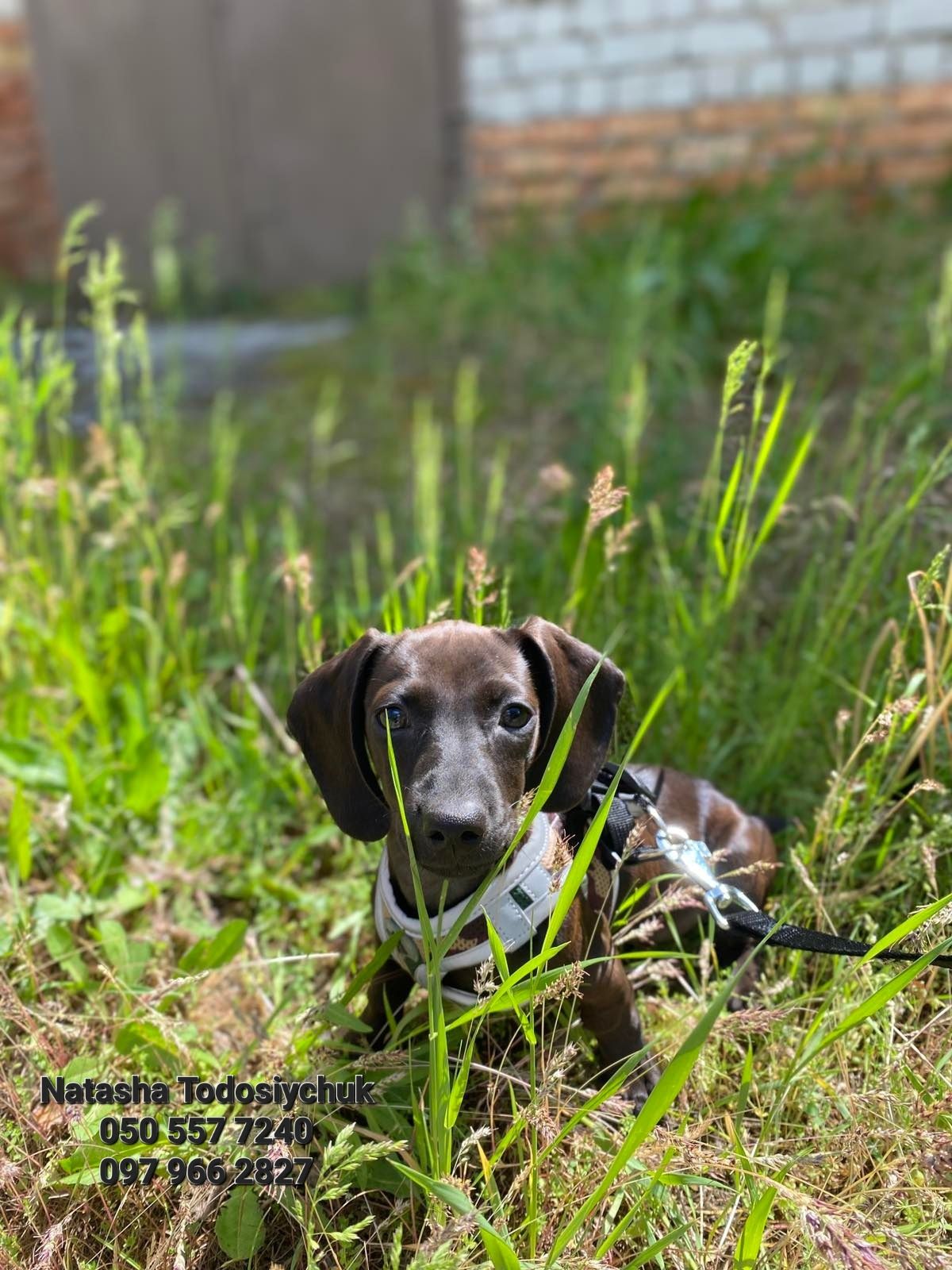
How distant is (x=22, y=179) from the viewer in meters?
7.22


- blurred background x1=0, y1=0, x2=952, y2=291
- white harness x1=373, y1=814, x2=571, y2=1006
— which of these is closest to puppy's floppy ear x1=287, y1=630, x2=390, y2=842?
white harness x1=373, y1=814, x2=571, y2=1006

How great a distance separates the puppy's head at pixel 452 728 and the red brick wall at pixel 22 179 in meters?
6.67

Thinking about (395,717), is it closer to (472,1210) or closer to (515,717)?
(515,717)

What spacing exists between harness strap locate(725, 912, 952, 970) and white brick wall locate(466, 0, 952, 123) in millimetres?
5708

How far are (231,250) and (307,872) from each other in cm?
638

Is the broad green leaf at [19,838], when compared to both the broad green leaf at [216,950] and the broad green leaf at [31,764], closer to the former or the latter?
the broad green leaf at [31,764]

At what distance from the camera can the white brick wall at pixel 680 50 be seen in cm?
579

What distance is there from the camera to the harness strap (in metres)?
1.62

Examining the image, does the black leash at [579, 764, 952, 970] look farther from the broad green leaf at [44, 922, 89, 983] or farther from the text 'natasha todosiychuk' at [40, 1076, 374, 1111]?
A: the broad green leaf at [44, 922, 89, 983]

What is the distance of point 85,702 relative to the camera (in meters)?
2.57

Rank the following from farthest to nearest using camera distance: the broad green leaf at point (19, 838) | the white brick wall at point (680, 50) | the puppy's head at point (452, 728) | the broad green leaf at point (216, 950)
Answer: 1. the white brick wall at point (680, 50)
2. the broad green leaf at point (19, 838)
3. the broad green leaf at point (216, 950)
4. the puppy's head at point (452, 728)

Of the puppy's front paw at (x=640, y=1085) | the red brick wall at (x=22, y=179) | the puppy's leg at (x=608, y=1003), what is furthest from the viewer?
the red brick wall at (x=22, y=179)

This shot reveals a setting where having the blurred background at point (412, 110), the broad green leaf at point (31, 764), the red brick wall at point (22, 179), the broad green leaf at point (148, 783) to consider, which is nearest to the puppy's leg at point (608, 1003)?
the broad green leaf at point (148, 783)

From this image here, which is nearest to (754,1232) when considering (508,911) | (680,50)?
(508,911)
